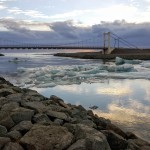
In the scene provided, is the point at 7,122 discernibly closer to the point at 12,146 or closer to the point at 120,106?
the point at 12,146

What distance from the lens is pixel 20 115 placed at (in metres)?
6.32

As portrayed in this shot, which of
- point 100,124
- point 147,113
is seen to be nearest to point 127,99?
point 147,113

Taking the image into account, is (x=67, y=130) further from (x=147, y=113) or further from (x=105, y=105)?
(x=105, y=105)

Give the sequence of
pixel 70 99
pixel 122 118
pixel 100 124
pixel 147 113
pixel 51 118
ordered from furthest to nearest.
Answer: pixel 70 99
pixel 147 113
pixel 122 118
pixel 100 124
pixel 51 118

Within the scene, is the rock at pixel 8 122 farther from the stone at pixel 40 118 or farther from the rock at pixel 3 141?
the rock at pixel 3 141

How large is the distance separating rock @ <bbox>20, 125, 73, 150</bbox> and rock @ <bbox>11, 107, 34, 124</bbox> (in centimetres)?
84

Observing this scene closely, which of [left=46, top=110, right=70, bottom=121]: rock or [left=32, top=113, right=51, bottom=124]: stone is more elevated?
[left=32, top=113, right=51, bottom=124]: stone

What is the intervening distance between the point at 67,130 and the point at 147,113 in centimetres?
637

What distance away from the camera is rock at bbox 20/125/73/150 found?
16.6ft

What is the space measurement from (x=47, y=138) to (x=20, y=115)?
4.33 ft

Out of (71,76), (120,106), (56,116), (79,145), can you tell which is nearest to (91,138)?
(79,145)

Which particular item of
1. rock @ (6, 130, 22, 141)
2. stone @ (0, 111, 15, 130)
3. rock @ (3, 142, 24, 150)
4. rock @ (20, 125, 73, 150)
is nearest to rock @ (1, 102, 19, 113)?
stone @ (0, 111, 15, 130)

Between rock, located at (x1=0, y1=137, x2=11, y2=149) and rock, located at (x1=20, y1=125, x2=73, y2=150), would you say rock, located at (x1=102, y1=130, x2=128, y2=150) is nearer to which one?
rock, located at (x1=20, y1=125, x2=73, y2=150)

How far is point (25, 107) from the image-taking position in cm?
720
